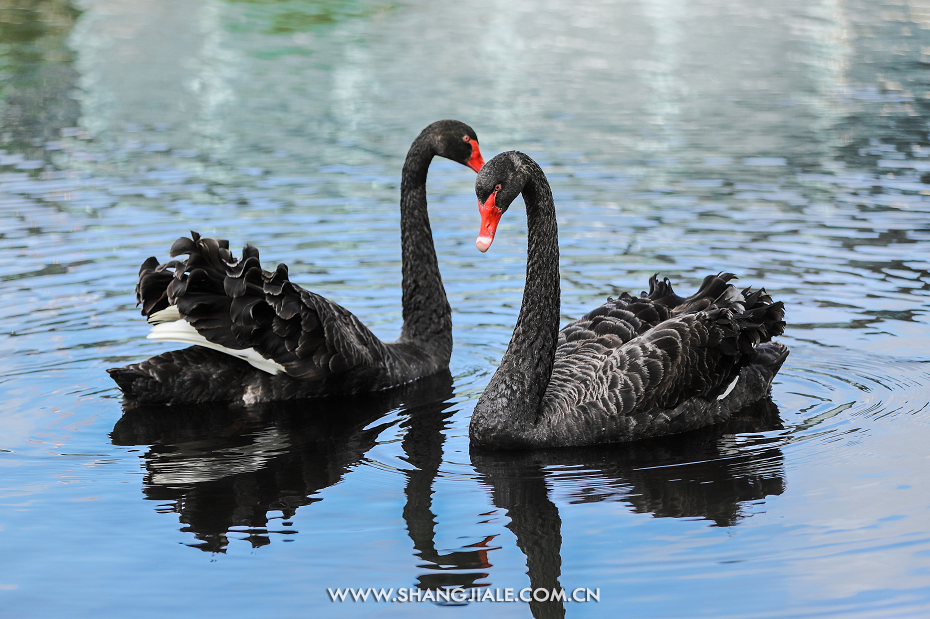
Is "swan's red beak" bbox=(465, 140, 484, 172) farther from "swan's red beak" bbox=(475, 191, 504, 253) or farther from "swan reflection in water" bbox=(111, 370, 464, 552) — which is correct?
"swan's red beak" bbox=(475, 191, 504, 253)

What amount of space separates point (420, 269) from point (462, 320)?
2.52ft

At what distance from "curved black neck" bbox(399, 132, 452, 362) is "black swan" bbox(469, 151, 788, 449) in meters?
1.42

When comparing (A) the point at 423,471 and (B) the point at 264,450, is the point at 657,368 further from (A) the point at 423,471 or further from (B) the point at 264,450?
(B) the point at 264,450

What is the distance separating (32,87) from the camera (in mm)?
18984

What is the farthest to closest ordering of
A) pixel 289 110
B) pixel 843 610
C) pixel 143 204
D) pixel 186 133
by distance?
pixel 289 110
pixel 186 133
pixel 143 204
pixel 843 610

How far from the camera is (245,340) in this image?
22.6ft

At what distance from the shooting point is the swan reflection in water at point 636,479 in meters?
5.30

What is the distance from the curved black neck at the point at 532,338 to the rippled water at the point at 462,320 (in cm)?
24

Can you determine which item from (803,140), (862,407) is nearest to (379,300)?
(862,407)

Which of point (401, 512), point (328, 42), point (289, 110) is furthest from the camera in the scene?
point (328, 42)

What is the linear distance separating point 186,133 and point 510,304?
835cm

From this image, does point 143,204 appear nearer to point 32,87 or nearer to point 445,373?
point 445,373

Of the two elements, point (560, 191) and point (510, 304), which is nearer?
point (510, 304)

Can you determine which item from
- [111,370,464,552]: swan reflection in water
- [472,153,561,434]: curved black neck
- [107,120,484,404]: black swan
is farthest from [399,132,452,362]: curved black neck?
[472,153,561,434]: curved black neck
